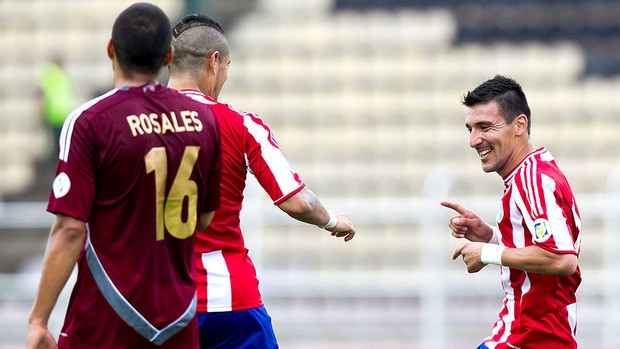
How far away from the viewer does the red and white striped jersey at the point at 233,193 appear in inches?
194

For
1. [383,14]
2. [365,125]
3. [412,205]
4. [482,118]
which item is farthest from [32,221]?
[482,118]

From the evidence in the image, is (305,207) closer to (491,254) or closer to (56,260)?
(491,254)

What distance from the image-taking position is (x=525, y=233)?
16.1ft


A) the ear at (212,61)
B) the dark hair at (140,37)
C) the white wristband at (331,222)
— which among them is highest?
the dark hair at (140,37)

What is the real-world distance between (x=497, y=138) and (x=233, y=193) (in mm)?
1177

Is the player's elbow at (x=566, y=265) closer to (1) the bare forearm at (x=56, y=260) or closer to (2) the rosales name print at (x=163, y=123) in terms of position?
(2) the rosales name print at (x=163, y=123)

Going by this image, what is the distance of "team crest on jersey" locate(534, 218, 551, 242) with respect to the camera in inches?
186


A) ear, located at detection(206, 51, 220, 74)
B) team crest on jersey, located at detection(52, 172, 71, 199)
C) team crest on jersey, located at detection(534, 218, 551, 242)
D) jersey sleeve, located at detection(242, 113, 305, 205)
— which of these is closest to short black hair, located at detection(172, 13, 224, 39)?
ear, located at detection(206, 51, 220, 74)

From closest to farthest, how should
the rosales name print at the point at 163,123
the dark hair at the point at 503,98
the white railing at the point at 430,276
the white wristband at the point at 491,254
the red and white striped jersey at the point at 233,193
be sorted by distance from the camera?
the rosales name print at the point at 163,123 → the white wristband at the point at 491,254 → the red and white striped jersey at the point at 233,193 → the dark hair at the point at 503,98 → the white railing at the point at 430,276

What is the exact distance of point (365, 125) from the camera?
48.6 feet

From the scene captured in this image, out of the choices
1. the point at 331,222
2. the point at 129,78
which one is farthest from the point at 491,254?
the point at 129,78

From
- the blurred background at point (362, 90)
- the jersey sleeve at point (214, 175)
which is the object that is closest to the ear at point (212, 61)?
the jersey sleeve at point (214, 175)

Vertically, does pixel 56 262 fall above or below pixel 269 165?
below

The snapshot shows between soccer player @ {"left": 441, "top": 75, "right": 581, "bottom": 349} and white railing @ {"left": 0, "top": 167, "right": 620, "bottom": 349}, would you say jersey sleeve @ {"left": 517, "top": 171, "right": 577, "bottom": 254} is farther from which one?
white railing @ {"left": 0, "top": 167, "right": 620, "bottom": 349}
